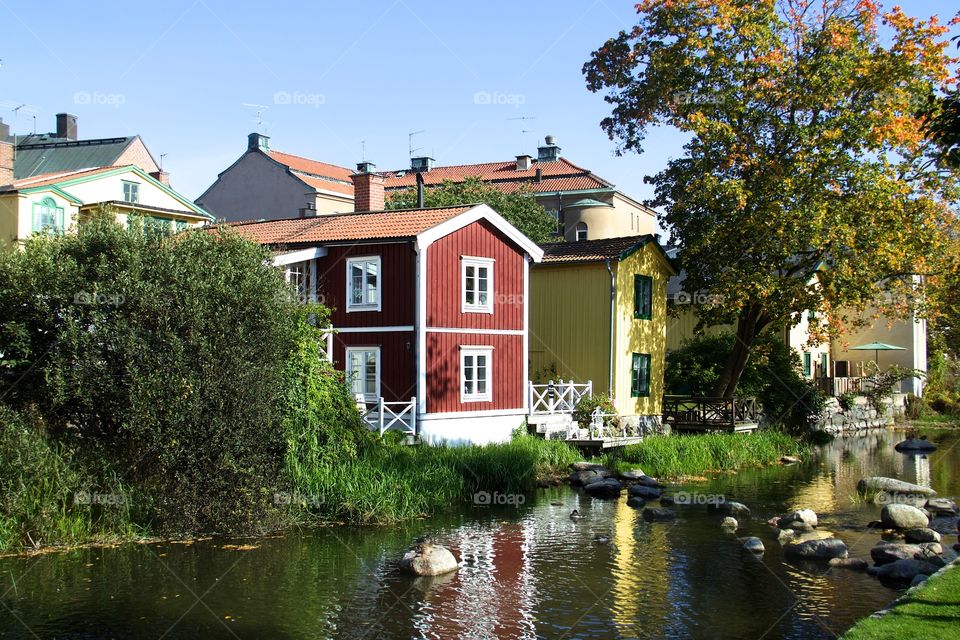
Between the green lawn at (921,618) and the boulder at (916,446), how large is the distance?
87.0 feet

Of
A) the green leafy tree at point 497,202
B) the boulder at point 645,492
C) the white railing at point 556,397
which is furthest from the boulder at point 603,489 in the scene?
the green leafy tree at point 497,202

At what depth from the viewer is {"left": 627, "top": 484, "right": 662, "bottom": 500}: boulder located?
24406mm

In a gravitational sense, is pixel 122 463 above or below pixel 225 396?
below

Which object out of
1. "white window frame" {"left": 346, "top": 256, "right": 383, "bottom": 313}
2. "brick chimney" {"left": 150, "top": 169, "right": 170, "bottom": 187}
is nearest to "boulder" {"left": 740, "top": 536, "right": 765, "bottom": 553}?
"white window frame" {"left": 346, "top": 256, "right": 383, "bottom": 313}

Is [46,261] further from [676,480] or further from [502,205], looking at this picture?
[502,205]

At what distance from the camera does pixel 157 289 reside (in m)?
18.0

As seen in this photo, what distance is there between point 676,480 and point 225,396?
14341mm

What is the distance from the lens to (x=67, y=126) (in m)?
56.1

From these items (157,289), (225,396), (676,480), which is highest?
(157,289)

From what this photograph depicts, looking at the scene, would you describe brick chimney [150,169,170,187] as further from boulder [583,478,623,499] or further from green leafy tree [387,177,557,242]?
boulder [583,478,623,499]

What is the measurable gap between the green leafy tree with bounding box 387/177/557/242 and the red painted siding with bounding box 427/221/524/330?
773 inches

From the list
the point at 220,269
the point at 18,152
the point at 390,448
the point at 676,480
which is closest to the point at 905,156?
the point at 676,480

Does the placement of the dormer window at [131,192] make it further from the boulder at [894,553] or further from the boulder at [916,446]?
the boulder at [916,446]

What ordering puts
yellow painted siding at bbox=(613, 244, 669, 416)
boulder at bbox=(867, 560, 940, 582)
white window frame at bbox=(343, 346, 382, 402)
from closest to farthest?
boulder at bbox=(867, 560, 940, 582), white window frame at bbox=(343, 346, 382, 402), yellow painted siding at bbox=(613, 244, 669, 416)
